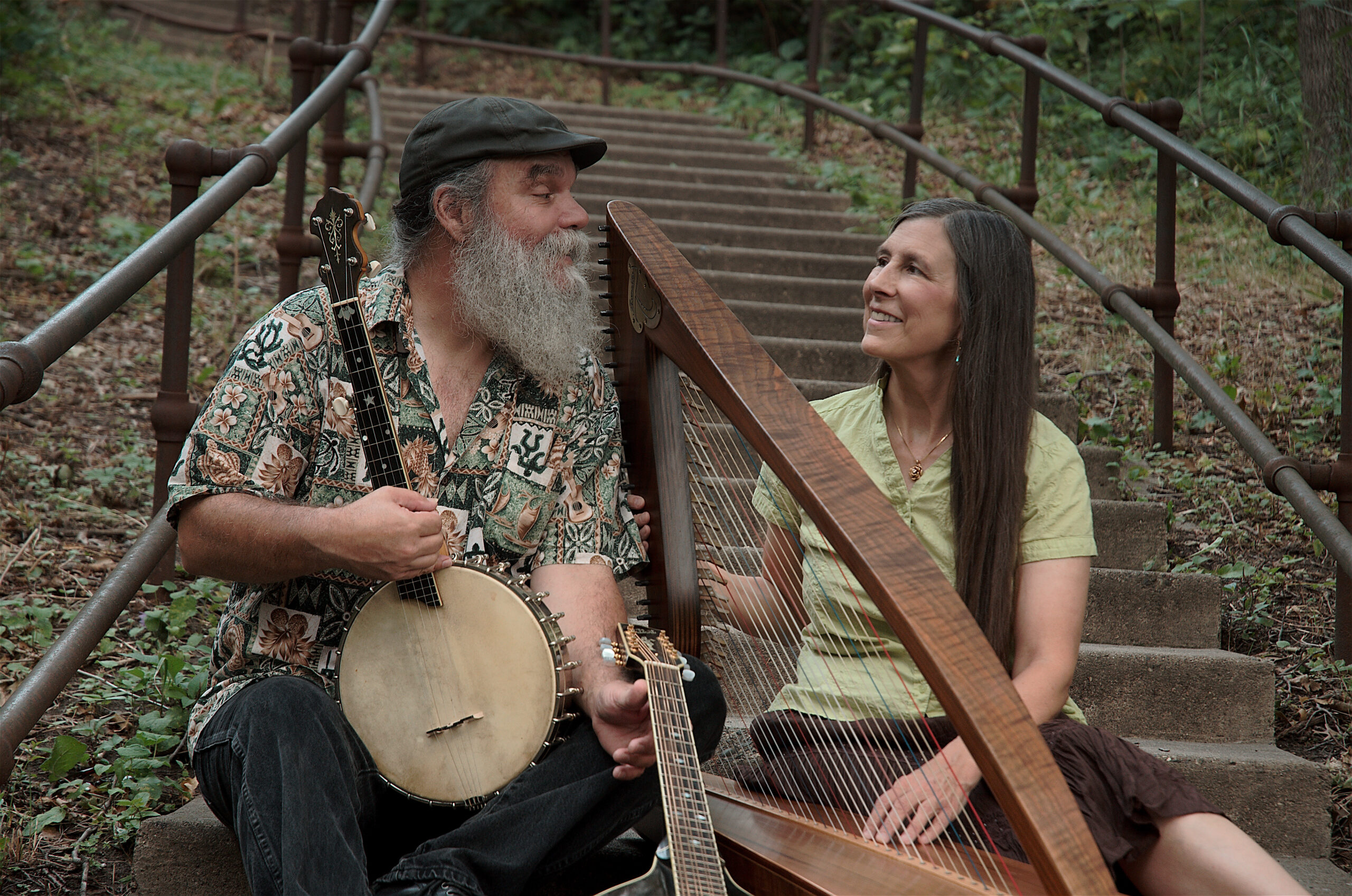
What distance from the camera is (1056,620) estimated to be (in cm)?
196

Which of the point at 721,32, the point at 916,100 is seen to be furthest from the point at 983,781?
the point at 721,32

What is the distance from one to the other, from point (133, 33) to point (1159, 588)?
9749mm

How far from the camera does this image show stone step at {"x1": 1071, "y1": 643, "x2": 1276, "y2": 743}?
2.62m

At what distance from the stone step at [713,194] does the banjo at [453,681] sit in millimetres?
4335

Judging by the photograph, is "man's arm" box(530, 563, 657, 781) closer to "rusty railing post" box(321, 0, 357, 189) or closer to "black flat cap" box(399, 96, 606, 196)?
"black flat cap" box(399, 96, 606, 196)

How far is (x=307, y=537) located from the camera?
1781mm

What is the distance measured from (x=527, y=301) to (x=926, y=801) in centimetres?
107

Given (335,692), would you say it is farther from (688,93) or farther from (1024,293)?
Result: (688,93)

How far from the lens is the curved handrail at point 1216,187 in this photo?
8.06 feet

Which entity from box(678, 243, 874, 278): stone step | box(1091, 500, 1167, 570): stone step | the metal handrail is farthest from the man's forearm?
box(678, 243, 874, 278): stone step

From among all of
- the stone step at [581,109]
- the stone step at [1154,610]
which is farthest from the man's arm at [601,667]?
the stone step at [581,109]

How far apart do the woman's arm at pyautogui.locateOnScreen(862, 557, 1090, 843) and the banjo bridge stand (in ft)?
2.02

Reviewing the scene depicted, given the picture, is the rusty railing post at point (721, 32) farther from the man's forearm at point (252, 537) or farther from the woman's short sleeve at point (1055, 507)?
the man's forearm at point (252, 537)

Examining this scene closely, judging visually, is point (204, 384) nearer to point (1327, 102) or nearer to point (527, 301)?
point (527, 301)
